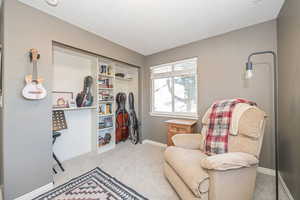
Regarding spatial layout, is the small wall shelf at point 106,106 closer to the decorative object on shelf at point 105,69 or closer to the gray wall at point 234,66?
the decorative object on shelf at point 105,69

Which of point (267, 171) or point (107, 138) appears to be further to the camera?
point (107, 138)

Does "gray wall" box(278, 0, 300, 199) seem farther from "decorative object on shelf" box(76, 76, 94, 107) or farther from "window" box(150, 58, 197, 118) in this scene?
"decorative object on shelf" box(76, 76, 94, 107)

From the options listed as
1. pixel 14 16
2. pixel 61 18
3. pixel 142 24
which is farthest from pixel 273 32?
pixel 14 16

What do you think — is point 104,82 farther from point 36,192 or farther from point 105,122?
point 36,192

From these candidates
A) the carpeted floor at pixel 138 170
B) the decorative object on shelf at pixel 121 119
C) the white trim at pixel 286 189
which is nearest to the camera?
the white trim at pixel 286 189

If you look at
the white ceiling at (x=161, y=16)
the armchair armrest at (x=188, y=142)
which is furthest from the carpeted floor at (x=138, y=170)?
the white ceiling at (x=161, y=16)

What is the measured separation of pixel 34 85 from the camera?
62.9 inches

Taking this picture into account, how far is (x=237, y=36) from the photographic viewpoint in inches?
88.5

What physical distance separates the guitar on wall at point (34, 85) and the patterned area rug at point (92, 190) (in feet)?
4.01

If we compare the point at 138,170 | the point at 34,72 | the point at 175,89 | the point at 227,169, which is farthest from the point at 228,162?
the point at 34,72

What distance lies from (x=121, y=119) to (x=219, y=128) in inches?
95.5

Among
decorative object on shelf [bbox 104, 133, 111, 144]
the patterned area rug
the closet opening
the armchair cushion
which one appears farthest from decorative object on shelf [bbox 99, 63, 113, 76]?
the armchair cushion

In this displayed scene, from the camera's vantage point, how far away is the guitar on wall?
1.54 meters

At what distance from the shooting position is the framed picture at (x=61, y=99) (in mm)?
2326
